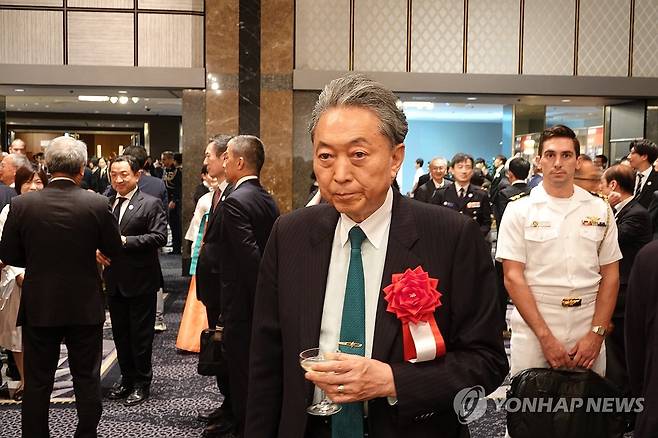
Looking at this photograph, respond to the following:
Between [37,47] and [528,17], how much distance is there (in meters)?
6.39

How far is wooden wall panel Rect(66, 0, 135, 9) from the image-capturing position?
29.5 ft

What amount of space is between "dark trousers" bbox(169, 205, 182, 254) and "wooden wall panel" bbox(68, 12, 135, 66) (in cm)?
351

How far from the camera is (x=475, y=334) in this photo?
62.3 inches

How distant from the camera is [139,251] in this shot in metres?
4.89

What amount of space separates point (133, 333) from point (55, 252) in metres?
1.35

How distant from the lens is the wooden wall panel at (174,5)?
29.9ft

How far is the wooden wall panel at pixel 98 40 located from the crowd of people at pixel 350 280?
235 cm

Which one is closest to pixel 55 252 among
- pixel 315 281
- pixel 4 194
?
pixel 4 194

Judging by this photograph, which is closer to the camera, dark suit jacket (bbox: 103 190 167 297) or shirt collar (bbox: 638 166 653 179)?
dark suit jacket (bbox: 103 190 167 297)

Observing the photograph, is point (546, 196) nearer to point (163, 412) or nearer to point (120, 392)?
point (163, 412)

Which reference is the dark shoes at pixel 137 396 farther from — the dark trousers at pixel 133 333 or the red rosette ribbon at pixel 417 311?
the red rosette ribbon at pixel 417 311

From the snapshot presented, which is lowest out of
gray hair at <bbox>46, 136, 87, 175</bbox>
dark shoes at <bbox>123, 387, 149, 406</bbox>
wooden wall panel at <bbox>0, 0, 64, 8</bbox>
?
dark shoes at <bbox>123, 387, 149, 406</bbox>

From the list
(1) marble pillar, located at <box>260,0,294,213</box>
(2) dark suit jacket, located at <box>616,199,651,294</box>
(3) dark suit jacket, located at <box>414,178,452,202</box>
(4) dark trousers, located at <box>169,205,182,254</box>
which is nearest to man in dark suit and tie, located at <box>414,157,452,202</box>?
(3) dark suit jacket, located at <box>414,178,452,202</box>

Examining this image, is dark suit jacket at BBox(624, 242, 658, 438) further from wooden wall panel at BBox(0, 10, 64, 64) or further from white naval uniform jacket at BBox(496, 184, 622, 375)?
wooden wall panel at BBox(0, 10, 64, 64)
